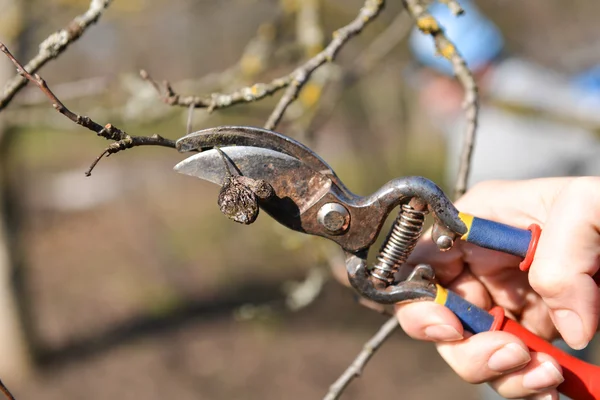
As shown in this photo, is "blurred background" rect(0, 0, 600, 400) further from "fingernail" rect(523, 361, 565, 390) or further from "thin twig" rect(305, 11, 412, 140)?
"fingernail" rect(523, 361, 565, 390)

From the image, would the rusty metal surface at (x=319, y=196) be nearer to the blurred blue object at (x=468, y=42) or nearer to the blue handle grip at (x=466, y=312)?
the blue handle grip at (x=466, y=312)

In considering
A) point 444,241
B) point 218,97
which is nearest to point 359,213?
point 444,241

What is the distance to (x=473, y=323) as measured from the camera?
151 cm

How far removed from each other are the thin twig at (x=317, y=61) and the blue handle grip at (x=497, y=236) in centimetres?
49

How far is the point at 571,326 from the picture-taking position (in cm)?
139

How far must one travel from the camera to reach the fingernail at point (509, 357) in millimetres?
1411

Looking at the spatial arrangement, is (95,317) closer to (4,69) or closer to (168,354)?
(168,354)

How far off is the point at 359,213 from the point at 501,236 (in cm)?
34

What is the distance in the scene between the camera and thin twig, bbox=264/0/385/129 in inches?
55.0

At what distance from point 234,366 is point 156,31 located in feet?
17.6

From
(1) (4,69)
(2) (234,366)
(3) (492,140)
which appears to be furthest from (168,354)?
(3) (492,140)

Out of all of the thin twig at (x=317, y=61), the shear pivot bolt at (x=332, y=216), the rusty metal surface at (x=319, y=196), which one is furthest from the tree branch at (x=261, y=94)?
the shear pivot bolt at (x=332, y=216)

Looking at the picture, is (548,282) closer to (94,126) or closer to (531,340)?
(531,340)

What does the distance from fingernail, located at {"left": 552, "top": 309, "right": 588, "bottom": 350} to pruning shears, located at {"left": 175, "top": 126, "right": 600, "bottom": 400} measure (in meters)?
0.10
